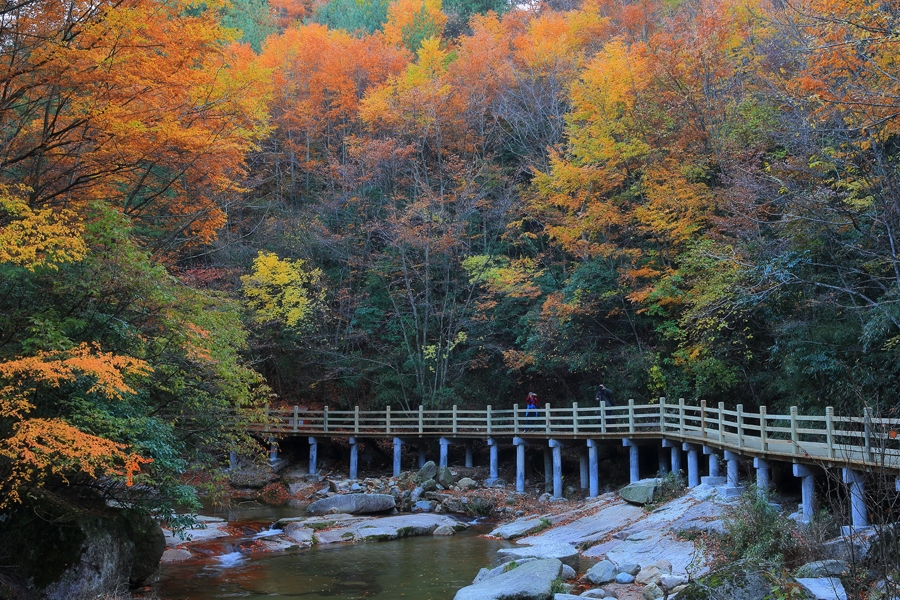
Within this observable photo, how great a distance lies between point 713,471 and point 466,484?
25.8 feet

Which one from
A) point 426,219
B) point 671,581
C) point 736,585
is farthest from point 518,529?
point 426,219

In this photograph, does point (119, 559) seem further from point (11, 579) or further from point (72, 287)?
point (72, 287)

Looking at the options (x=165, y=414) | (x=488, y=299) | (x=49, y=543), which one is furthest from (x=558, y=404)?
(x=49, y=543)

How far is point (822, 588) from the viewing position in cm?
697

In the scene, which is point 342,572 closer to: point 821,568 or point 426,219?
point 821,568

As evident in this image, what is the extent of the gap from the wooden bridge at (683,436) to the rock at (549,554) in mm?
3659

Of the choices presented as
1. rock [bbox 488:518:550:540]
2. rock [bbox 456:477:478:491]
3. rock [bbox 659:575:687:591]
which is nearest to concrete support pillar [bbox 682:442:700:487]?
rock [bbox 488:518:550:540]

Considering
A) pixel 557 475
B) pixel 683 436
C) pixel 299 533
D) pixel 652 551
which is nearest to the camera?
pixel 652 551

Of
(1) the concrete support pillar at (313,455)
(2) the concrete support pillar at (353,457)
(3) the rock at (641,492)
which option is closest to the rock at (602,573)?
(3) the rock at (641,492)

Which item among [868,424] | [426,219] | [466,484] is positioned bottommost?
[466,484]

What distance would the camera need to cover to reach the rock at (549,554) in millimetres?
11820

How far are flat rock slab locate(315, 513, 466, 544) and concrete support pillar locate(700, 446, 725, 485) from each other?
5723 millimetres

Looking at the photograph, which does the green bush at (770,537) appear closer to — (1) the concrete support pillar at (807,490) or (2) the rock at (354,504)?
(1) the concrete support pillar at (807,490)

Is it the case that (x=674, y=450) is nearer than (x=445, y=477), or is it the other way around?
(x=674, y=450)
